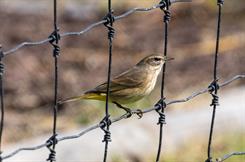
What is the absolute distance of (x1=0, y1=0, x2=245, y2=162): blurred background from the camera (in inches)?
272

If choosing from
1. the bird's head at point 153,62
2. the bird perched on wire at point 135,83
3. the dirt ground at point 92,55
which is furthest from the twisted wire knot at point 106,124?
the dirt ground at point 92,55

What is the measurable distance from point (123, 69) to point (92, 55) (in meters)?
0.58

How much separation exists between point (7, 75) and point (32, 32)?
1.36 meters

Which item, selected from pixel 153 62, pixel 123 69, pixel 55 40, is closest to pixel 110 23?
pixel 55 40

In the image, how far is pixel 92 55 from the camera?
31.7ft

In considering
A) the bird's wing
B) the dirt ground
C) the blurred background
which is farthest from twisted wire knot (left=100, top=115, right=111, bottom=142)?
the dirt ground

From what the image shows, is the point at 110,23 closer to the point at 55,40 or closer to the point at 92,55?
the point at 55,40

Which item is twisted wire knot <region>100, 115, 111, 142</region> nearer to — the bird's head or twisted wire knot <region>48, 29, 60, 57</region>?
twisted wire knot <region>48, 29, 60, 57</region>

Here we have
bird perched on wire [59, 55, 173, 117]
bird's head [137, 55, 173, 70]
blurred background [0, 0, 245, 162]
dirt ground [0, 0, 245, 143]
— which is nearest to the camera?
bird perched on wire [59, 55, 173, 117]

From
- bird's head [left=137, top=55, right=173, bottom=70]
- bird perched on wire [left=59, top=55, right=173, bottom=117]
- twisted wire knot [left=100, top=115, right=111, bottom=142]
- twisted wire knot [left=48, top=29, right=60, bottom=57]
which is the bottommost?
twisted wire knot [left=100, top=115, right=111, bottom=142]

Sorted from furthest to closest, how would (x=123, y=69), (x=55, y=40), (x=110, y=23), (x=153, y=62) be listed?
(x=123, y=69)
(x=153, y=62)
(x=110, y=23)
(x=55, y=40)

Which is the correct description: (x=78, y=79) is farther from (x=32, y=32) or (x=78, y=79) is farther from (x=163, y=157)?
(x=163, y=157)

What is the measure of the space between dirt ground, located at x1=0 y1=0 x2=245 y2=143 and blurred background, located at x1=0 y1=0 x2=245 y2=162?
0.04 ft

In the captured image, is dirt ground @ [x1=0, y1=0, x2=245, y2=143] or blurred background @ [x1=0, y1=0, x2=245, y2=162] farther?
dirt ground @ [x1=0, y1=0, x2=245, y2=143]
